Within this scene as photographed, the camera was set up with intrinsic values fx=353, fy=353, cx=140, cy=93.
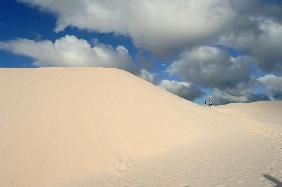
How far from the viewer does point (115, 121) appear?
22.0 m

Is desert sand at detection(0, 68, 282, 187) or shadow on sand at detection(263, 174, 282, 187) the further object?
desert sand at detection(0, 68, 282, 187)

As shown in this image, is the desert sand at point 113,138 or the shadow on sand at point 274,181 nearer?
the shadow on sand at point 274,181

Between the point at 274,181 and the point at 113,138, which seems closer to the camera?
the point at 274,181

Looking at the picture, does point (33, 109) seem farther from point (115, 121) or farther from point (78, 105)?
point (115, 121)

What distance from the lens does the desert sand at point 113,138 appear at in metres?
15.9

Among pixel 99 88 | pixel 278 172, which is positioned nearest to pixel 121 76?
pixel 99 88

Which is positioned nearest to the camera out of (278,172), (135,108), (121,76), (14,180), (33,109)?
(278,172)

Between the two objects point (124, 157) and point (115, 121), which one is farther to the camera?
point (115, 121)

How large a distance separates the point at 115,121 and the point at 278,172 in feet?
35.0

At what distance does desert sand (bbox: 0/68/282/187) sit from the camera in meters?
15.9

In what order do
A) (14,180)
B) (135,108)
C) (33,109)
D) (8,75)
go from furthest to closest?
(8,75) → (135,108) → (33,109) → (14,180)

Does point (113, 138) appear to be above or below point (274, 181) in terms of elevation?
above

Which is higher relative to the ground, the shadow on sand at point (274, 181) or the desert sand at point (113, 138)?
the desert sand at point (113, 138)

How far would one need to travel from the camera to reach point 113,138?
66.3 ft
